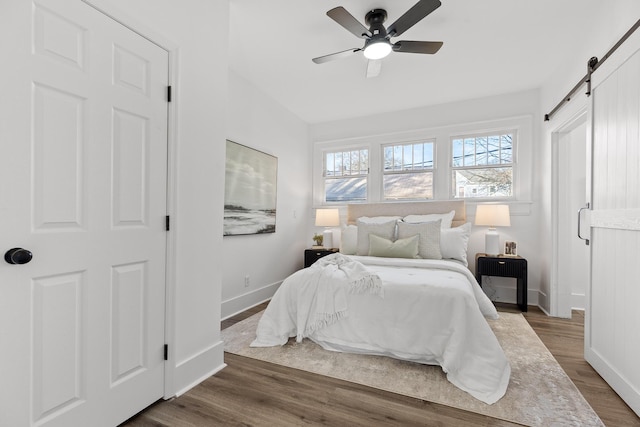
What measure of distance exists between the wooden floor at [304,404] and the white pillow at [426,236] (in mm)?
1484

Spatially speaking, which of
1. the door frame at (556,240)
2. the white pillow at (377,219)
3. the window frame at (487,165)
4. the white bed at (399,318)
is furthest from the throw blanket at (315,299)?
the window frame at (487,165)

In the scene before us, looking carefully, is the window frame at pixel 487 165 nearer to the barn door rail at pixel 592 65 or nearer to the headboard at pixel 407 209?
the headboard at pixel 407 209

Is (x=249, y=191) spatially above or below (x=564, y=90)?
below

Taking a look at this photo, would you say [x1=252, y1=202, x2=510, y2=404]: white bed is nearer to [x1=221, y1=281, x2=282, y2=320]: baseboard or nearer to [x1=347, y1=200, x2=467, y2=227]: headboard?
[x1=221, y1=281, x2=282, y2=320]: baseboard

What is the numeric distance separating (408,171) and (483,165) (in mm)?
1013

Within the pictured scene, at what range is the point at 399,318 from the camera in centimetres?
229

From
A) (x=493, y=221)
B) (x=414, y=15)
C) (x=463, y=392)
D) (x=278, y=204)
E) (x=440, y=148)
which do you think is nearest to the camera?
(x=463, y=392)

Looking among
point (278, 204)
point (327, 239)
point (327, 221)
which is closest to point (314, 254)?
point (327, 239)

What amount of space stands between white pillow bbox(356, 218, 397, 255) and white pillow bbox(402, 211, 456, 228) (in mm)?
315

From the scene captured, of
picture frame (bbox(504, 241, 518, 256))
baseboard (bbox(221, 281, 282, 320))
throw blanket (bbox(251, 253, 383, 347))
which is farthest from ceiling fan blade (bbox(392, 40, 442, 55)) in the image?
baseboard (bbox(221, 281, 282, 320))

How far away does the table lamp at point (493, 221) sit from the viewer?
147 inches

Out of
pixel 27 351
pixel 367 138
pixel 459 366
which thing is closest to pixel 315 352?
pixel 459 366

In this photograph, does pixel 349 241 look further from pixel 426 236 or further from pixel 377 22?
pixel 377 22

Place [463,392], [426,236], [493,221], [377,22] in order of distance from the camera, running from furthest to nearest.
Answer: [493,221] → [426,236] → [377,22] → [463,392]
